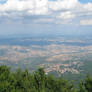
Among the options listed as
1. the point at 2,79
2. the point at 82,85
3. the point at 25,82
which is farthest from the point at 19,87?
the point at 82,85

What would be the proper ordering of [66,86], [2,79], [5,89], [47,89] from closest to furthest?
1. [5,89]
2. [2,79]
3. [47,89]
4. [66,86]

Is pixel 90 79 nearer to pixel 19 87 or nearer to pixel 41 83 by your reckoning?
Result: pixel 41 83

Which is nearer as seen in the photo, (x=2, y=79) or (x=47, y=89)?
(x=2, y=79)

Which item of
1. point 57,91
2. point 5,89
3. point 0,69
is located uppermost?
point 0,69

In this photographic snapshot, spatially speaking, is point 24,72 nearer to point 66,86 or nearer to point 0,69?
point 0,69

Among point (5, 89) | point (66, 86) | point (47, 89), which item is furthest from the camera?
point (66, 86)

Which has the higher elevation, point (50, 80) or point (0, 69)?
point (0, 69)
